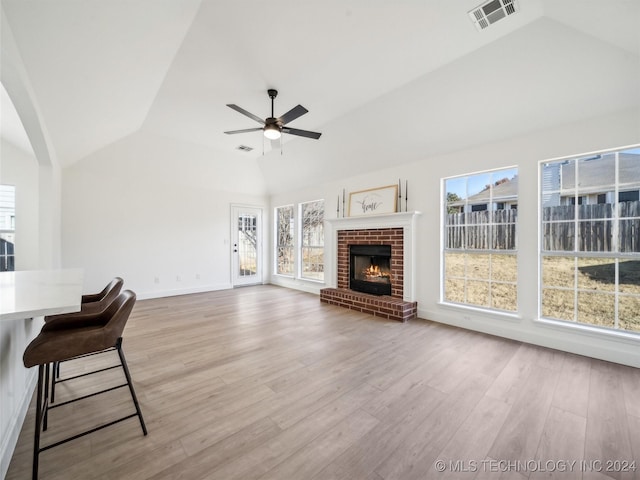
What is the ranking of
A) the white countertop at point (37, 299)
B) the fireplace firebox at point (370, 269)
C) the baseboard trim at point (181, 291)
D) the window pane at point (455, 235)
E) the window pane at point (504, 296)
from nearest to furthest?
the white countertop at point (37, 299) < the window pane at point (504, 296) < the window pane at point (455, 235) < the fireplace firebox at point (370, 269) < the baseboard trim at point (181, 291)

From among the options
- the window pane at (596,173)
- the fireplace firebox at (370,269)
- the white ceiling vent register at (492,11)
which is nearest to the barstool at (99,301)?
the fireplace firebox at (370,269)

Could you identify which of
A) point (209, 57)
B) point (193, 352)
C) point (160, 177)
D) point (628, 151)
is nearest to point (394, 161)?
point (628, 151)

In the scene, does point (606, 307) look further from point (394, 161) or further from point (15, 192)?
point (15, 192)

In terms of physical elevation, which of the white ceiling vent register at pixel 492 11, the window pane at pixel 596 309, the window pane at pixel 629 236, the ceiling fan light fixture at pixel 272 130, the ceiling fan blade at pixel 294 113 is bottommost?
the window pane at pixel 596 309

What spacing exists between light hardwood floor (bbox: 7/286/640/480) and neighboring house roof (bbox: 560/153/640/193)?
1.84 meters

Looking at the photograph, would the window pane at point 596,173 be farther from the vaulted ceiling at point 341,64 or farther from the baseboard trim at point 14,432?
the baseboard trim at point 14,432

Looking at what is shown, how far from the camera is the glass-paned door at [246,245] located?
6.93 metres

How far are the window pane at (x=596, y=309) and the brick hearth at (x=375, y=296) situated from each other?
1.93 m

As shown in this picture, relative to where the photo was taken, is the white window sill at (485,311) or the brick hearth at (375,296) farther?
the brick hearth at (375,296)

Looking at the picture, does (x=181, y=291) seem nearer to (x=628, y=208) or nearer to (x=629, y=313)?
(x=629, y=313)

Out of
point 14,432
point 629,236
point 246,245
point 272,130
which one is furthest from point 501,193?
point 246,245

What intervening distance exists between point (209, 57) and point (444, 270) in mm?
4067

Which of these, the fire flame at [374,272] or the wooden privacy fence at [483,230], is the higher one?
the wooden privacy fence at [483,230]

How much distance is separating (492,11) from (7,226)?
23.8 ft
